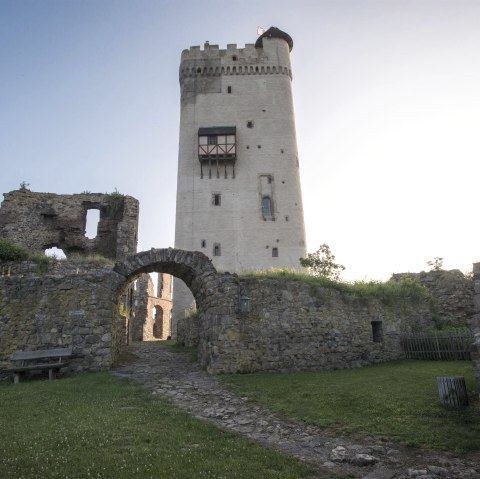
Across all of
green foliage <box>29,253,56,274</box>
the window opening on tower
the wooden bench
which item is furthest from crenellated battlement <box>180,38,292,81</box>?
the wooden bench

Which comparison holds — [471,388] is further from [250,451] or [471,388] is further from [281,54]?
[281,54]

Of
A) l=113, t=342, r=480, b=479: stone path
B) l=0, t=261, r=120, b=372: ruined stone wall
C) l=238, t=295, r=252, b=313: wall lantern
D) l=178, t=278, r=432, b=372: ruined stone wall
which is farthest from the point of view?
l=238, t=295, r=252, b=313: wall lantern

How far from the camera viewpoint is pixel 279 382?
11.9m

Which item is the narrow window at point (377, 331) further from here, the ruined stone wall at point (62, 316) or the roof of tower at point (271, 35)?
the roof of tower at point (271, 35)

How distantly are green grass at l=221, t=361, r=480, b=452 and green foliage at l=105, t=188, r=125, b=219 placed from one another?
17.2 meters

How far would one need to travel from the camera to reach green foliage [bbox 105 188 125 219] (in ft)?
88.5

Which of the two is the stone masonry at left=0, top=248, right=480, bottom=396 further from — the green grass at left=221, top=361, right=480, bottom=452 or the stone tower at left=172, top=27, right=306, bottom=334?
the stone tower at left=172, top=27, right=306, bottom=334

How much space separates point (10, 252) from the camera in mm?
18656

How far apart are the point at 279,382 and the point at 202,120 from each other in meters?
32.5

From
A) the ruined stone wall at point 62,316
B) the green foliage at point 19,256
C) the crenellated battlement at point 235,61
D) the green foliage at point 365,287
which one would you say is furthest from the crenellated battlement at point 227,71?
the ruined stone wall at point 62,316

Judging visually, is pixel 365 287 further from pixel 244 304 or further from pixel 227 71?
pixel 227 71

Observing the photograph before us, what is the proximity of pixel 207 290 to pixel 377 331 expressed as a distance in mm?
7396

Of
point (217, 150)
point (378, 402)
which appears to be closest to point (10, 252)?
point (378, 402)

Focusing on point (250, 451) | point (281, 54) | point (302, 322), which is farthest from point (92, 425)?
point (281, 54)
